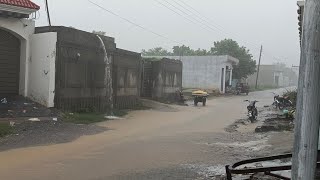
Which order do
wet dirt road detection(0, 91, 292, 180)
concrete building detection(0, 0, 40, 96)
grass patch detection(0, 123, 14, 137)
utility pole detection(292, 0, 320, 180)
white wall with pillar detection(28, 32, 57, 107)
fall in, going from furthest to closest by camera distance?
white wall with pillar detection(28, 32, 57, 107) < concrete building detection(0, 0, 40, 96) < grass patch detection(0, 123, 14, 137) < wet dirt road detection(0, 91, 292, 180) < utility pole detection(292, 0, 320, 180)

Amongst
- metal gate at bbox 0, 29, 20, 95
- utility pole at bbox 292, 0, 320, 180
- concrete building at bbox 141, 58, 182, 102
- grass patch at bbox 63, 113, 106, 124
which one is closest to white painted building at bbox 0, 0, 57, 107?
metal gate at bbox 0, 29, 20, 95

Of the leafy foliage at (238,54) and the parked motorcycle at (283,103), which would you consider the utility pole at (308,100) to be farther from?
the leafy foliage at (238,54)

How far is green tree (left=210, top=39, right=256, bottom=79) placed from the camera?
6147cm

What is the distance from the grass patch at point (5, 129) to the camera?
40.8ft

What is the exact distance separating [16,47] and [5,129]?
19.0 feet

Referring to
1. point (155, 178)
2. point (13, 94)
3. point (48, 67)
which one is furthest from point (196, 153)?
point (13, 94)

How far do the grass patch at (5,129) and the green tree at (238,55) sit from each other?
162 ft

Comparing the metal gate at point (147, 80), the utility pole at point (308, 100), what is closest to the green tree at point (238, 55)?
the metal gate at point (147, 80)

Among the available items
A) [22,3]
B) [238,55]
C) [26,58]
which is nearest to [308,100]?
[22,3]

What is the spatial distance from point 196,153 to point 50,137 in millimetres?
4569

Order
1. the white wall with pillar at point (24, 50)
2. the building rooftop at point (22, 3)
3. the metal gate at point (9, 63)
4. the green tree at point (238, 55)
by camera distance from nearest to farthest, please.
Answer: the building rooftop at point (22, 3) → the metal gate at point (9, 63) → the white wall with pillar at point (24, 50) → the green tree at point (238, 55)

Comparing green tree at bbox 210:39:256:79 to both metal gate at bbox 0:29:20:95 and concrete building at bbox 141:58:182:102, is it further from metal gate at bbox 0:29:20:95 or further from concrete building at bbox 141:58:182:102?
metal gate at bbox 0:29:20:95

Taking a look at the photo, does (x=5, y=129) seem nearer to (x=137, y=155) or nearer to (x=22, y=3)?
(x=137, y=155)

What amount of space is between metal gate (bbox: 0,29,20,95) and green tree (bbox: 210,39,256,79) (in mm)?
45241
